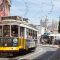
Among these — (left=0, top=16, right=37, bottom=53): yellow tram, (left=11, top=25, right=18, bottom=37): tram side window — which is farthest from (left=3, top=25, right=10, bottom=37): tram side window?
(left=11, top=25, right=18, bottom=37): tram side window

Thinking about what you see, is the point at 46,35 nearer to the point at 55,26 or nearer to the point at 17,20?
the point at 55,26

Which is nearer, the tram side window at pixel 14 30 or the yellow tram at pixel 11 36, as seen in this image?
the yellow tram at pixel 11 36

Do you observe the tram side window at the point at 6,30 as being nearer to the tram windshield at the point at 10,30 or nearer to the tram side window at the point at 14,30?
the tram windshield at the point at 10,30

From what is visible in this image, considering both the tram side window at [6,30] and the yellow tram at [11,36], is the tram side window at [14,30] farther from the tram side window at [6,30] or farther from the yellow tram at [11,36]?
the tram side window at [6,30]

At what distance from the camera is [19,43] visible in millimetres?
29781

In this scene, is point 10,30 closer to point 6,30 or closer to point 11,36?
point 6,30

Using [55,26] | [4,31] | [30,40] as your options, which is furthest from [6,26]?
[55,26]

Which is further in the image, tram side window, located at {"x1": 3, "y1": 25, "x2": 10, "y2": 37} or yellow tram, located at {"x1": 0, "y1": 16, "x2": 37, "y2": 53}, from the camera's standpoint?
tram side window, located at {"x1": 3, "y1": 25, "x2": 10, "y2": 37}

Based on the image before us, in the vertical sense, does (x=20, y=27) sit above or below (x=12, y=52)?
above

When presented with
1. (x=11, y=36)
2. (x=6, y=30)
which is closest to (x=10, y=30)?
(x=6, y=30)

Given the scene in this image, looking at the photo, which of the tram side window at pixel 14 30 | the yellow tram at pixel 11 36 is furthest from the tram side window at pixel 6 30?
the tram side window at pixel 14 30

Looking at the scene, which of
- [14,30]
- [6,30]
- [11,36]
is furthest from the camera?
[14,30]

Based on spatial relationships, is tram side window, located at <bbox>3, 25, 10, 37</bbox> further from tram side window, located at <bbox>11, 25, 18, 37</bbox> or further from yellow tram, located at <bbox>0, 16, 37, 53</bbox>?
tram side window, located at <bbox>11, 25, 18, 37</bbox>

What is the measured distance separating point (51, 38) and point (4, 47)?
53.2 m
